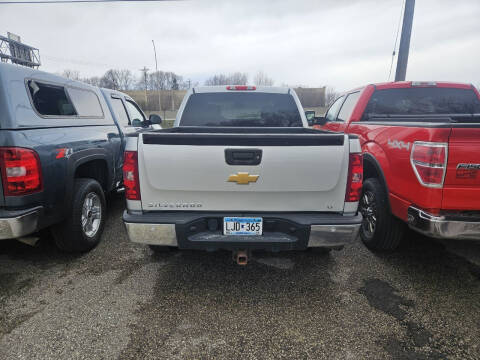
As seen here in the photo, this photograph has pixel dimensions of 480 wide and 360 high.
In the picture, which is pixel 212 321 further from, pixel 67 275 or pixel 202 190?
pixel 67 275

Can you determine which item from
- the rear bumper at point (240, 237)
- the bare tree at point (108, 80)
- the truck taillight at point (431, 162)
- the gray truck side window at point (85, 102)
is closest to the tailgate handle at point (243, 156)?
the rear bumper at point (240, 237)

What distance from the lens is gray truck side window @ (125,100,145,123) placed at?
5659 mm

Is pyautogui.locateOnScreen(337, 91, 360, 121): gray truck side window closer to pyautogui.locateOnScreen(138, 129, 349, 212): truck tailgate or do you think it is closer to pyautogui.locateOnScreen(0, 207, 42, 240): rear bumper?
pyautogui.locateOnScreen(138, 129, 349, 212): truck tailgate

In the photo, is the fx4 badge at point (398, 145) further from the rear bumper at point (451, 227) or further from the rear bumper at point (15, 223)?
the rear bumper at point (15, 223)

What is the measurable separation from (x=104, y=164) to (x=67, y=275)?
62.9 inches

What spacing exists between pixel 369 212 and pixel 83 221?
339 centimetres

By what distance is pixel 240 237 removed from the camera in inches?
88.7

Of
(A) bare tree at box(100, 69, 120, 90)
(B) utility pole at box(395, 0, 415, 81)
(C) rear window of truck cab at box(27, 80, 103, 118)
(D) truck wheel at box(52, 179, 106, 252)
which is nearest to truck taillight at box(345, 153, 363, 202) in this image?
(D) truck wheel at box(52, 179, 106, 252)

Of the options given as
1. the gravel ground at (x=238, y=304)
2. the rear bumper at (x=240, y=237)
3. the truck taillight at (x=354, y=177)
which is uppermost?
the truck taillight at (x=354, y=177)

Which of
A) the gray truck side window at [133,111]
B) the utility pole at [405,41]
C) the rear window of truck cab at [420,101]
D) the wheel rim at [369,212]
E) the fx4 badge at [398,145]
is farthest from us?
the utility pole at [405,41]

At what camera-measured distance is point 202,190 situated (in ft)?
7.36

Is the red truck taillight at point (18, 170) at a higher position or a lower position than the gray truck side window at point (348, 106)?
lower

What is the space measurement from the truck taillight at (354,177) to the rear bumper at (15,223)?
105 inches

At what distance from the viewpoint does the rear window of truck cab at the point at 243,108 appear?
397cm
